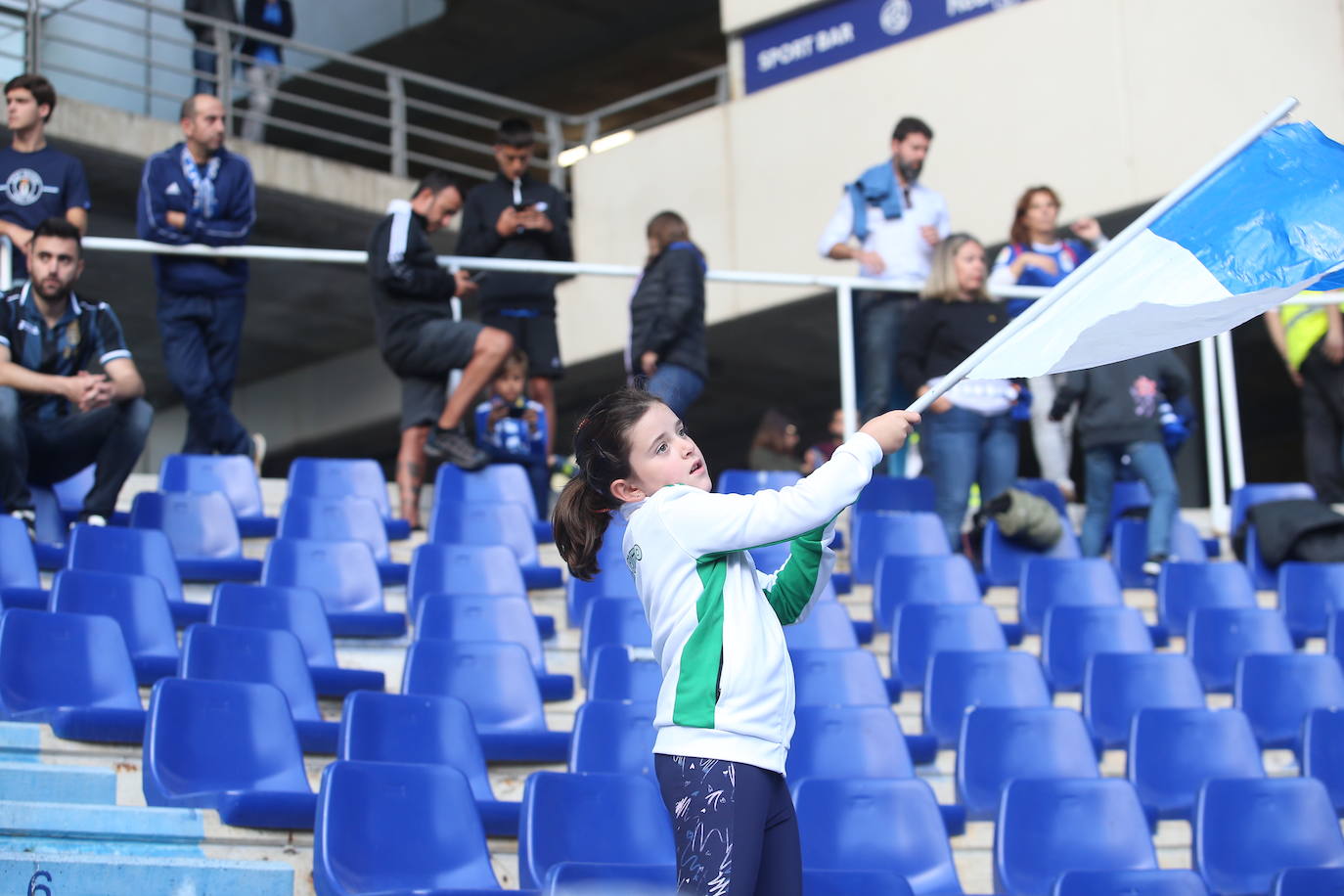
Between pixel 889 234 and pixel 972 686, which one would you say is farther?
pixel 889 234

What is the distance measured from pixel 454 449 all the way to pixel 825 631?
1.69m

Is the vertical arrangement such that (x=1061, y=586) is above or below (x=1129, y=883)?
above

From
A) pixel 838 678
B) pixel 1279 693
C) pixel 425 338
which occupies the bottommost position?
pixel 1279 693

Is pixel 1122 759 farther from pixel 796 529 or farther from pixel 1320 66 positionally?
pixel 1320 66

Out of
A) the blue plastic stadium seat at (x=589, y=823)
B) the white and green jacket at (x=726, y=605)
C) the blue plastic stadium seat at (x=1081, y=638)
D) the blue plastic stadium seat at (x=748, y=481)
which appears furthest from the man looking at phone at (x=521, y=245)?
the white and green jacket at (x=726, y=605)

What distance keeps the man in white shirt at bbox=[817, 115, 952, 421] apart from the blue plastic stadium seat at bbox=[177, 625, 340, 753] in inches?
120

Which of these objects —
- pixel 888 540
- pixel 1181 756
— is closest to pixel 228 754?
pixel 1181 756

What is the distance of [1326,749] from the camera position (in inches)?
184

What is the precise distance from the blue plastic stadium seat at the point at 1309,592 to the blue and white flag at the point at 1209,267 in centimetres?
340

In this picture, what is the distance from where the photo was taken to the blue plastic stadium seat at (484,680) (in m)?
4.50

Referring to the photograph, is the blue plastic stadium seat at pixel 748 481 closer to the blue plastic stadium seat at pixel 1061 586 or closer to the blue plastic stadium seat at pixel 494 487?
the blue plastic stadium seat at pixel 494 487

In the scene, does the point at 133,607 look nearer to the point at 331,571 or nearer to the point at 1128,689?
the point at 331,571

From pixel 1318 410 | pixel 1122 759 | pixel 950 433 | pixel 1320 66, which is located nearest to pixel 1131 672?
pixel 1122 759

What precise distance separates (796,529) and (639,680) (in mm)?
2289
